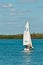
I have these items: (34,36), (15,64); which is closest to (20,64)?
(15,64)

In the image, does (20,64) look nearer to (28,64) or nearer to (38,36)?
(28,64)

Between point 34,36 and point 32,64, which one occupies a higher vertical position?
point 34,36

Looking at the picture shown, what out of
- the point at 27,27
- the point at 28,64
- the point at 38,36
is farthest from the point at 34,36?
the point at 28,64

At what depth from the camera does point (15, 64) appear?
186 feet

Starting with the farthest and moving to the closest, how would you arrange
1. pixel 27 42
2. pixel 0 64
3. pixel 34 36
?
1. pixel 34 36
2. pixel 27 42
3. pixel 0 64

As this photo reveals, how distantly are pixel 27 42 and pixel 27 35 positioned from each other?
75.3 inches

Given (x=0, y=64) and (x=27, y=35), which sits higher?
(x=27, y=35)

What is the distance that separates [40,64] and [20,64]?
8.89 feet

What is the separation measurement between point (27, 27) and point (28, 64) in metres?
27.3

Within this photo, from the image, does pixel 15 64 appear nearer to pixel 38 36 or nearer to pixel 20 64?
pixel 20 64

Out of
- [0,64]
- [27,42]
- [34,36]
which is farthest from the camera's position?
[34,36]

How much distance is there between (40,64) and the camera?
5638 centimetres

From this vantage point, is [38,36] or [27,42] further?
[38,36]

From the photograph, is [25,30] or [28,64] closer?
[28,64]
